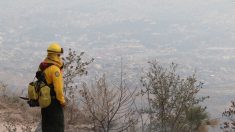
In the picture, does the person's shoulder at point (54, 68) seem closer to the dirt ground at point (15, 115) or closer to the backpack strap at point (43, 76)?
the backpack strap at point (43, 76)

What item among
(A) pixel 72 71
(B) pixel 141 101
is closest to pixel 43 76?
(B) pixel 141 101

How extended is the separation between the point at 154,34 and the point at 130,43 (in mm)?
18273

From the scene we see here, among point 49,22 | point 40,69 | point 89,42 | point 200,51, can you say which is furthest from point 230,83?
point 49,22

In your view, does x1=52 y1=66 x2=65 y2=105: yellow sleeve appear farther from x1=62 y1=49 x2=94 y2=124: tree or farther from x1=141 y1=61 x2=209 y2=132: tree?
x1=62 y1=49 x2=94 y2=124: tree

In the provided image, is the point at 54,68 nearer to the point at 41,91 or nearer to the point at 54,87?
the point at 54,87

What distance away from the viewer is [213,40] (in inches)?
6417

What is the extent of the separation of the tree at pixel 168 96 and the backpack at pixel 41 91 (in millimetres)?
3934

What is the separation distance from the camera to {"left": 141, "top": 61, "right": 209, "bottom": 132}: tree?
11023 millimetres

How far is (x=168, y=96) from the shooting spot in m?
11.1

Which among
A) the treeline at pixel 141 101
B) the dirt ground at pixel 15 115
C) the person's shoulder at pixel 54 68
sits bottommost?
the dirt ground at pixel 15 115

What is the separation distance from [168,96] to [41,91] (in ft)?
14.8

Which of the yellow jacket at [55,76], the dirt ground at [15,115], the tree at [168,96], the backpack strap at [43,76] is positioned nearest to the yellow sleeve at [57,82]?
the yellow jacket at [55,76]

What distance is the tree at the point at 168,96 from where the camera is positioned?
11023mm

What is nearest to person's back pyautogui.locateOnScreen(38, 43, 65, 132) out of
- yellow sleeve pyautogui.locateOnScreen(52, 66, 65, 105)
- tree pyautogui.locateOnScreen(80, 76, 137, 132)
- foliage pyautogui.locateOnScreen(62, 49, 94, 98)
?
yellow sleeve pyautogui.locateOnScreen(52, 66, 65, 105)
